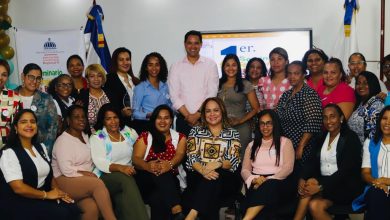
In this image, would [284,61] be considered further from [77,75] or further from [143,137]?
[77,75]

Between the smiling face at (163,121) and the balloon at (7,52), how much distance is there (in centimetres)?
358

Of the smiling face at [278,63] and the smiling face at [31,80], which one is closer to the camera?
the smiling face at [31,80]

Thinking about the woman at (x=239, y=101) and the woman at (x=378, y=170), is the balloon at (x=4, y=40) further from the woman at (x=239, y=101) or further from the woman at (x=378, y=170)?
the woman at (x=378, y=170)

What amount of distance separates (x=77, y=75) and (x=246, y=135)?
1821 millimetres

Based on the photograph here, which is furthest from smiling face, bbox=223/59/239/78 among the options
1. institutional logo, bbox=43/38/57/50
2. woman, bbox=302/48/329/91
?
institutional logo, bbox=43/38/57/50

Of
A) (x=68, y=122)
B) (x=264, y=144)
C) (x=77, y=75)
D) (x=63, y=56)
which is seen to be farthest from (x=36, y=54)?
(x=264, y=144)

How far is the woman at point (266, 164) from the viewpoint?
3.77 meters

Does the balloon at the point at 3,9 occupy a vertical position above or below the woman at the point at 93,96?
above

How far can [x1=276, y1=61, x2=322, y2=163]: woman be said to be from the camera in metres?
4.06

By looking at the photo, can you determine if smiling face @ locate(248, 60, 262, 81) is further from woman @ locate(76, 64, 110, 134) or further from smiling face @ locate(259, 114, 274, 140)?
woman @ locate(76, 64, 110, 134)

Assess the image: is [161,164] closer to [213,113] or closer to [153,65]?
[213,113]

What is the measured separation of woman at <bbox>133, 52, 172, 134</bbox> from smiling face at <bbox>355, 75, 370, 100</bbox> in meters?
1.78

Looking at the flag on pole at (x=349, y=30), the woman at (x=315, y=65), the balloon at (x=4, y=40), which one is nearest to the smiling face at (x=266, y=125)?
the woman at (x=315, y=65)

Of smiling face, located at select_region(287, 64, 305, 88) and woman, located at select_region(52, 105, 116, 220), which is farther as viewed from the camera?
smiling face, located at select_region(287, 64, 305, 88)
